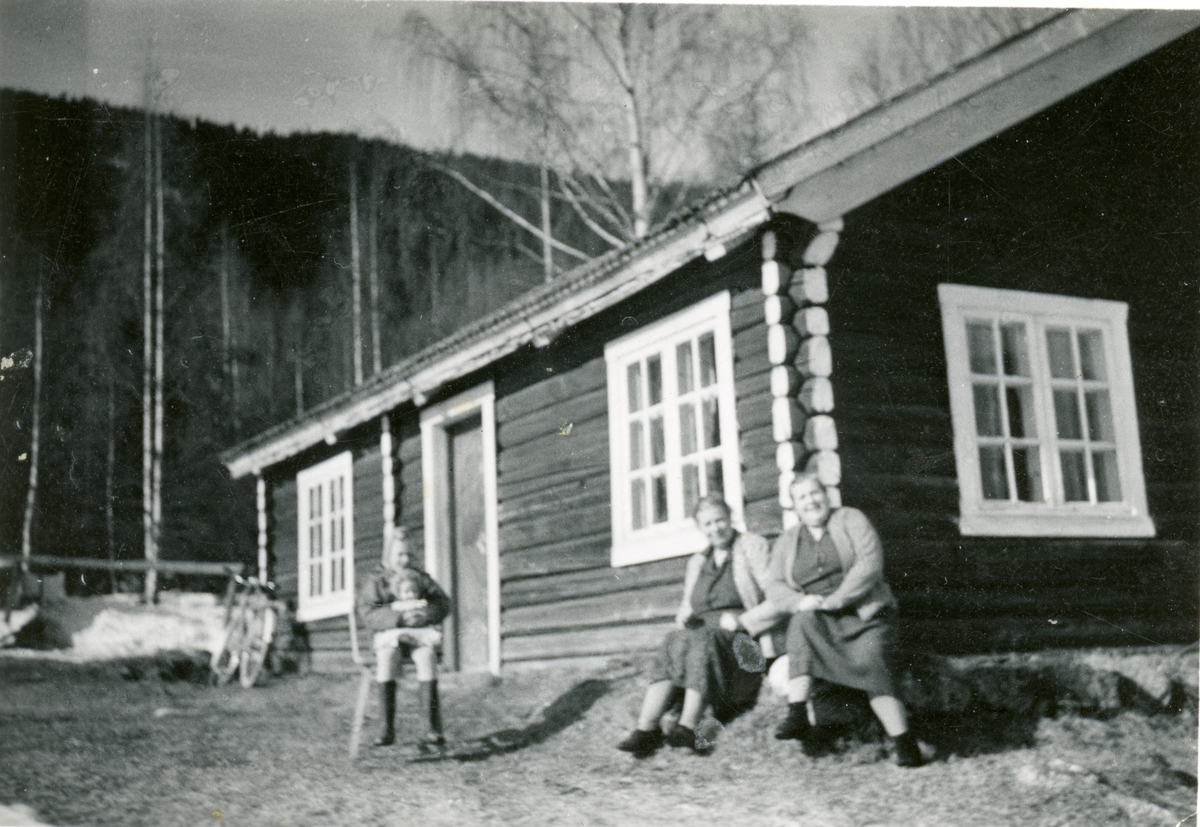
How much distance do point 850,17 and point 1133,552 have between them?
4006 millimetres

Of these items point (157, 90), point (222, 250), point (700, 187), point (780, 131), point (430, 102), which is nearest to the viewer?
point (157, 90)

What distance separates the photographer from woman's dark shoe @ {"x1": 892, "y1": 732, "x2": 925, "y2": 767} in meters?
5.92

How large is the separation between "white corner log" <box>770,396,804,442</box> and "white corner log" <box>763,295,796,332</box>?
0.48 m

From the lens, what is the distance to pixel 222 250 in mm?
11703


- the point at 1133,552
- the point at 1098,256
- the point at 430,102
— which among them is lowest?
the point at 1133,552

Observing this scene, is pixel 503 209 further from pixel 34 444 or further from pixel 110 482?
pixel 34 444

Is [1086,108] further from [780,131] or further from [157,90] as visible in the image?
[157,90]

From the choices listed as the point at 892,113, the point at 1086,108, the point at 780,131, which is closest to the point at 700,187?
the point at 780,131

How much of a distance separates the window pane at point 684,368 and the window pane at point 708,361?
0.09 meters

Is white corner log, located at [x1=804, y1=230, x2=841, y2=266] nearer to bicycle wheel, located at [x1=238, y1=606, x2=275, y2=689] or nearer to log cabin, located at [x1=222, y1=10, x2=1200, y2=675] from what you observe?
log cabin, located at [x1=222, y1=10, x2=1200, y2=675]

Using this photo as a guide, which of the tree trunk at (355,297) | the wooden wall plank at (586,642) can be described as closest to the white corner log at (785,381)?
the wooden wall plank at (586,642)

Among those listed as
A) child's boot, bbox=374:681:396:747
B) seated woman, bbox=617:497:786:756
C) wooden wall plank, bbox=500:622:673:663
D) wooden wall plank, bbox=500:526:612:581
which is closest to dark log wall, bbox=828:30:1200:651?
seated woman, bbox=617:497:786:756

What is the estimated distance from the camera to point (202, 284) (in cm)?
1445

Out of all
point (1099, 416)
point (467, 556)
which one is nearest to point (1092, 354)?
point (1099, 416)
